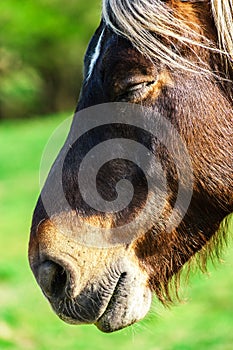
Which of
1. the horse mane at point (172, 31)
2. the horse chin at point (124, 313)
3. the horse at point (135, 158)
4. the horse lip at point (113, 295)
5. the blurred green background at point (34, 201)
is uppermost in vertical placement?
the horse mane at point (172, 31)

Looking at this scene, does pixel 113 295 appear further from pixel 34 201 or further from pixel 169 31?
pixel 34 201

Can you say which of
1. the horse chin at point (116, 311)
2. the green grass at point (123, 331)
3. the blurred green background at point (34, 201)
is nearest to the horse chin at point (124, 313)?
the horse chin at point (116, 311)

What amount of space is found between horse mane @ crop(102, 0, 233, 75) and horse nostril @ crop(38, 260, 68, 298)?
2.94 ft

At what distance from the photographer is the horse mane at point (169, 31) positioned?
9.68ft

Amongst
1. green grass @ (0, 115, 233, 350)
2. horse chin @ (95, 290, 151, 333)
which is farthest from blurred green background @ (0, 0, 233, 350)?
horse chin @ (95, 290, 151, 333)

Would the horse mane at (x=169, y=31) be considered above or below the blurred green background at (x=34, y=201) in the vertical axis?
above

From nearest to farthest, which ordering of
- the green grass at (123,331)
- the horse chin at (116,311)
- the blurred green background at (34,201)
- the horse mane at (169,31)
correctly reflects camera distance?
the horse mane at (169,31) < the horse chin at (116,311) < the green grass at (123,331) < the blurred green background at (34,201)

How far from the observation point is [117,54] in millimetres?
2988

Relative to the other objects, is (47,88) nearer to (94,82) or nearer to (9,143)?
(9,143)

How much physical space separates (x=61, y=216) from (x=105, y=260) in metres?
0.24

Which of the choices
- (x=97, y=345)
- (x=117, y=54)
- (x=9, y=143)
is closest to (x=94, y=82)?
(x=117, y=54)

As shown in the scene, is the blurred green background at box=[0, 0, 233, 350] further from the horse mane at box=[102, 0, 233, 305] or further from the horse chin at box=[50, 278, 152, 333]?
the horse mane at box=[102, 0, 233, 305]

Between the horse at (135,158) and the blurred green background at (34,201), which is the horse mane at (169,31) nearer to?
the horse at (135,158)

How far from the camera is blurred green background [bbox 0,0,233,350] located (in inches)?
256
